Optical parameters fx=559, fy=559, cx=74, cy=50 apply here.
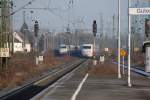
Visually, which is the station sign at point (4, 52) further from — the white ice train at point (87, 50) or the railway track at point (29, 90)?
the white ice train at point (87, 50)

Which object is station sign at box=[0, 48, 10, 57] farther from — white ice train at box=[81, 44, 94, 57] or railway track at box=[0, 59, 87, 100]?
white ice train at box=[81, 44, 94, 57]

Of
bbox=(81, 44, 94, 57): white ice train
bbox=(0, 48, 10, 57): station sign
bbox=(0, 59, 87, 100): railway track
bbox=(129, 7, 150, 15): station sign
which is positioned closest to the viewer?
bbox=(0, 59, 87, 100): railway track

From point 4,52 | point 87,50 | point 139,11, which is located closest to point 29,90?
point 139,11

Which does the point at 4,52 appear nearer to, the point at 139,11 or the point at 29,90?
the point at 29,90

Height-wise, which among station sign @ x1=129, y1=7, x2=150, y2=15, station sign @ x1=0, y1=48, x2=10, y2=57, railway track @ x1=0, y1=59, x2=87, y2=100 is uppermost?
station sign @ x1=129, y1=7, x2=150, y2=15

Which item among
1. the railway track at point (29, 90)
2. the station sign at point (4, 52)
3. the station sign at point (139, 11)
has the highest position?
the station sign at point (139, 11)

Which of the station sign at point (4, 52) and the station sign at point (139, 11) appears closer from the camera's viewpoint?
the station sign at point (139, 11)

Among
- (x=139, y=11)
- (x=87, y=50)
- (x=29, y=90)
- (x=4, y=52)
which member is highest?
(x=139, y=11)

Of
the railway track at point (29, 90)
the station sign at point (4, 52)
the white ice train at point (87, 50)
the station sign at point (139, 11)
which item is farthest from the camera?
the white ice train at point (87, 50)

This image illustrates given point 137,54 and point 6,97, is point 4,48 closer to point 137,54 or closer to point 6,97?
point 6,97

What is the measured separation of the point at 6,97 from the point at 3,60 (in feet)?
60.5

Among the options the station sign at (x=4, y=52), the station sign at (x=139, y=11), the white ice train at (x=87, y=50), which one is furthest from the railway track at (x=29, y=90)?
the white ice train at (x=87, y=50)

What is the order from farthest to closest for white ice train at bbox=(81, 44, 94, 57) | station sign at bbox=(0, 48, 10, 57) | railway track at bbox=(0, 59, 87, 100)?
white ice train at bbox=(81, 44, 94, 57) → station sign at bbox=(0, 48, 10, 57) → railway track at bbox=(0, 59, 87, 100)

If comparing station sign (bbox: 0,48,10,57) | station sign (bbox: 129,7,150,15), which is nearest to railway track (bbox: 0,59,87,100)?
station sign (bbox: 0,48,10,57)
